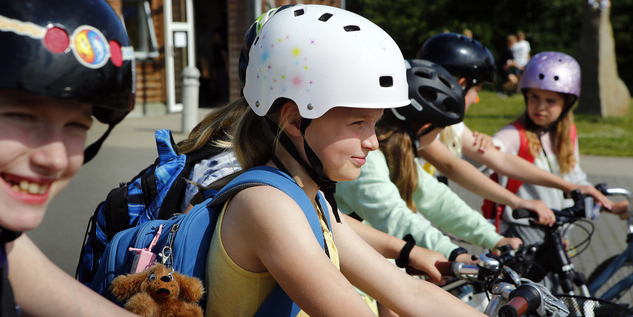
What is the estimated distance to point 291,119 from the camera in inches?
75.0

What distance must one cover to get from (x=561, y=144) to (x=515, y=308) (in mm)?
2908

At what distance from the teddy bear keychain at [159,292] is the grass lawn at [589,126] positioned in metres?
9.14

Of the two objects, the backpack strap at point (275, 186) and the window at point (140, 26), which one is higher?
the window at point (140, 26)

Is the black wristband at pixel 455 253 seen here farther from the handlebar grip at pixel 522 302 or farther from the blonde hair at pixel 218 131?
the blonde hair at pixel 218 131

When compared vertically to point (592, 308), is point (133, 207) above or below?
above

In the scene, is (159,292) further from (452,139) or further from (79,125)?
(452,139)

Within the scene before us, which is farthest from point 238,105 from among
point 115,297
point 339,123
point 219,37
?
point 219,37

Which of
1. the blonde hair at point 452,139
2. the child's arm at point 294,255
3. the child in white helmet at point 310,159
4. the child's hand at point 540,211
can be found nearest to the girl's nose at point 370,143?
the child in white helmet at point 310,159

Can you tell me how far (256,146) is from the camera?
2000 millimetres

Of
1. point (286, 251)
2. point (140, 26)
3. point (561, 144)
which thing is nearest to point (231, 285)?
point (286, 251)

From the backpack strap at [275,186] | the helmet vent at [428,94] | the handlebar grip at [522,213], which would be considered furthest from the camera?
the handlebar grip at [522,213]

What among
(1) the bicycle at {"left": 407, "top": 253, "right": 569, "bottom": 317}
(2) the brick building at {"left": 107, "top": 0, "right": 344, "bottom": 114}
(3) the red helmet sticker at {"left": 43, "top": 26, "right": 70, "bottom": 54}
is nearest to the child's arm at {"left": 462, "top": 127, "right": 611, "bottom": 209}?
(1) the bicycle at {"left": 407, "top": 253, "right": 569, "bottom": 317}

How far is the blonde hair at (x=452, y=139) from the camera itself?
4012mm

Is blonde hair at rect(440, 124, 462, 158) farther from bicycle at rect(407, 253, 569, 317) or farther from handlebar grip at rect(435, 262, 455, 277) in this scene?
handlebar grip at rect(435, 262, 455, 277)
